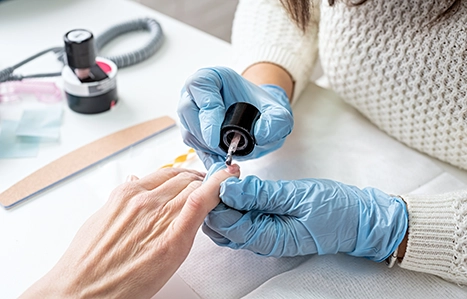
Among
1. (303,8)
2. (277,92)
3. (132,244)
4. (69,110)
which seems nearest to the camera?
(132,244)

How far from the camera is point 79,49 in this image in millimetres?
1107

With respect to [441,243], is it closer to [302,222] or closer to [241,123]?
[302,222]

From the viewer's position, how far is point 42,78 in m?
1.28

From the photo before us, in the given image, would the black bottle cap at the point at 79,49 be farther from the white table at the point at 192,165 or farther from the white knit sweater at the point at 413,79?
the white knit sweater at the point at 413,79

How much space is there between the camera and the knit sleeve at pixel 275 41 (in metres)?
1.19

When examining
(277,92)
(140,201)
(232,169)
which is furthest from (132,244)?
(277,92)

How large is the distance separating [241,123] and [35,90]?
0.65 meters

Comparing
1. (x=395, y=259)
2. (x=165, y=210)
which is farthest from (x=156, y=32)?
(x=395, y=259)

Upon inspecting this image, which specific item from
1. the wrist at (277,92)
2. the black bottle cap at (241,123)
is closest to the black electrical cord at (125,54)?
the wrist at (277,92)

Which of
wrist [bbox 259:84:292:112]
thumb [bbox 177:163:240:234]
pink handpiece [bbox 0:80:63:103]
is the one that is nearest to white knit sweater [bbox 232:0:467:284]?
wrist [bbox 259:84:292:112]

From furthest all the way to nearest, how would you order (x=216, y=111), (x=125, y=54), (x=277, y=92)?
(x=125, y=54), (x=277, y=92), (x=216, y=111)

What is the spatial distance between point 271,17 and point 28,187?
69 centimetres

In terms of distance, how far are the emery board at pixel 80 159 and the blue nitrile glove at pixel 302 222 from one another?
1.13 feet

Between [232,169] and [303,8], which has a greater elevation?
[303,8]
